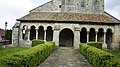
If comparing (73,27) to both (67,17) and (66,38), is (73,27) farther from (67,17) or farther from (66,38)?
(66,38)

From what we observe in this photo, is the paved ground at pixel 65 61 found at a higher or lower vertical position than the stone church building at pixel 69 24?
lower

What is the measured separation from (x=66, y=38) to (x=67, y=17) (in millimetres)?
3978

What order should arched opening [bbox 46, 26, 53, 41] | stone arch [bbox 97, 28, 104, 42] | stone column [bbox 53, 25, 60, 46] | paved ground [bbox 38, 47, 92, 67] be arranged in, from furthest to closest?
arched opening [bbox 46, 26, 53, 41], stone arch [bbox 97, 28, 104, 42], stone column [bbox 53, 25, 60, 46], paved ground [bbox 38, 47, 92, 67]

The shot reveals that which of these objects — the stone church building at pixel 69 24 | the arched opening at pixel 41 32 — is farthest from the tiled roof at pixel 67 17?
the arched opening at pixel 41 32

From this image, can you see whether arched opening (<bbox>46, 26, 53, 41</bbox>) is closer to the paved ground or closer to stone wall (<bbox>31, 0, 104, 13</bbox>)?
stone wall (<bbox>31, 0, 104, 13</bbox>)

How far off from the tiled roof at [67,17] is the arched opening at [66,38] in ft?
9.44

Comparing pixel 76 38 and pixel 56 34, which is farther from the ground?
pixel 56 34

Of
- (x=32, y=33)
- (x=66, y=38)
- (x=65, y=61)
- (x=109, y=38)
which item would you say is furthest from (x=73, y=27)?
(x=65, y=61)

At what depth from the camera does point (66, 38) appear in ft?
127

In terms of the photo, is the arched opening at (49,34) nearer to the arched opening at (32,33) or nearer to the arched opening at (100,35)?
the arched opening at (32,33)

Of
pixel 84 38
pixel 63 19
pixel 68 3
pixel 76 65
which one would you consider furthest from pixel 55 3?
pixel 76 65

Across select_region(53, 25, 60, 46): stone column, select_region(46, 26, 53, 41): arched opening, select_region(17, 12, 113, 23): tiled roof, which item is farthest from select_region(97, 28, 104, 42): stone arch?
select_region(46, 26, 53, 41): arched opening

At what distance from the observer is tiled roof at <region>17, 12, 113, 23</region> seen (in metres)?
35.9

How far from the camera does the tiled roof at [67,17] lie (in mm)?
35906
